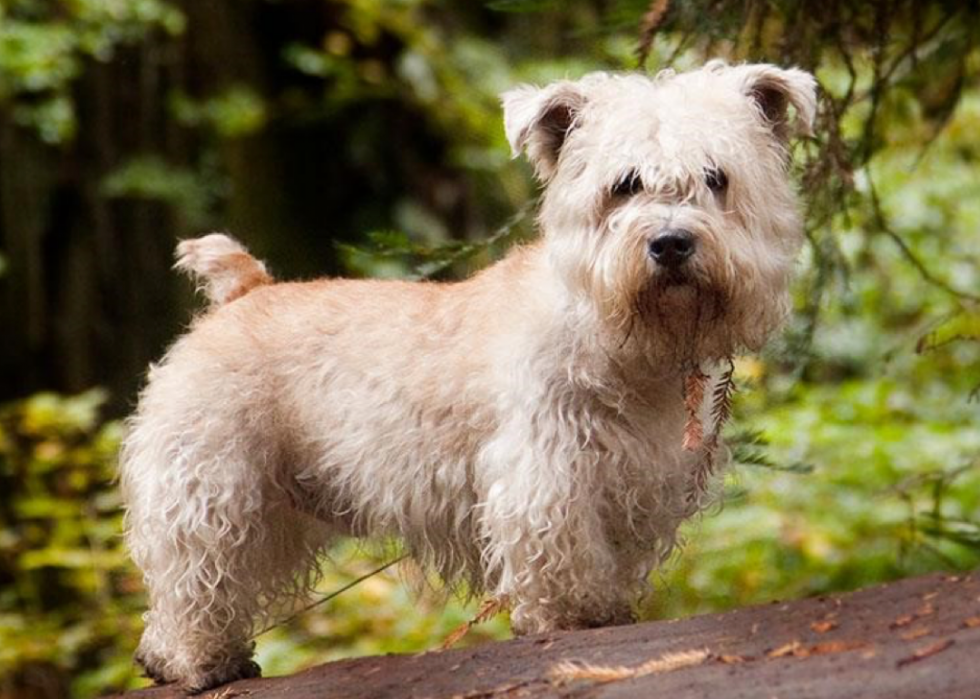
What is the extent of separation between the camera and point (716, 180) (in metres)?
5.20

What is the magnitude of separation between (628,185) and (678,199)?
0.18m

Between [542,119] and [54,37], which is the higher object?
[54,37]

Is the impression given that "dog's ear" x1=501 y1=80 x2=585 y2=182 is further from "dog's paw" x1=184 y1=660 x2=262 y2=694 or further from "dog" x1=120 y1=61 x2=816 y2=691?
"dog's paw" x1=184 y1=660 x2=262 y2=694

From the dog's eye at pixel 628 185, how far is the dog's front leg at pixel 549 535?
2.76ft

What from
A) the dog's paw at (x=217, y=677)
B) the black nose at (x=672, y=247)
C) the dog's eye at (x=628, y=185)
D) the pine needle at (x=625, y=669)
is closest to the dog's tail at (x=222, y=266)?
the dog's paw at (x=217, y=677)

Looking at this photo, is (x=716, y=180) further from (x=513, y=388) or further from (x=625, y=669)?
(x=625, y=669)

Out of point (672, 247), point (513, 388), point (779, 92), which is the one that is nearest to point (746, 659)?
point (672, 247)

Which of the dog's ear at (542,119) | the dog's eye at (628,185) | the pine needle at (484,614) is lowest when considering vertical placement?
the pine needle at (484,614)

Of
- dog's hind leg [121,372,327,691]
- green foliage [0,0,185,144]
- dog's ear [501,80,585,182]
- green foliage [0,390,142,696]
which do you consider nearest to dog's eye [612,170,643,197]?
dog's ear [501,80,585,182]

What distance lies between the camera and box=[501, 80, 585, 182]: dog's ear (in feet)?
18.1

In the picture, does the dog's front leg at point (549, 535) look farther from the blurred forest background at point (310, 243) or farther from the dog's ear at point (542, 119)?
the blurred forest background at point (310, 243)

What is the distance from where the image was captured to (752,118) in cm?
541

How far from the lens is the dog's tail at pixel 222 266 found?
674 cm

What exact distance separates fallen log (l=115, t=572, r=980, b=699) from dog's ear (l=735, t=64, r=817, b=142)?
158 centimetres
